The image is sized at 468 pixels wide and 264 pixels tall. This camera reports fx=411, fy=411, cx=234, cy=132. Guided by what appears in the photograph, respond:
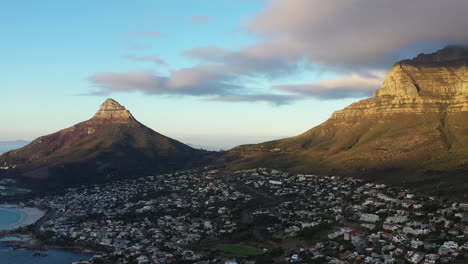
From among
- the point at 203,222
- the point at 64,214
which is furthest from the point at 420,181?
the point at 64,214

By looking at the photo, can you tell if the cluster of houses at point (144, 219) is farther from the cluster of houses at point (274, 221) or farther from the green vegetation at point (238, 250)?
the green vegetation at point (238, 250)

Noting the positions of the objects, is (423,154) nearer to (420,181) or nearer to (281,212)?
(420,181)

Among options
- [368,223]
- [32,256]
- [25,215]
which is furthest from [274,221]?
[25,215]

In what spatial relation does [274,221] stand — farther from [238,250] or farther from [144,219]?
[144,219]

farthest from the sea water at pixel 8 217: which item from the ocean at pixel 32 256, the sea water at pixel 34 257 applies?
the sea water at pixel 34 257

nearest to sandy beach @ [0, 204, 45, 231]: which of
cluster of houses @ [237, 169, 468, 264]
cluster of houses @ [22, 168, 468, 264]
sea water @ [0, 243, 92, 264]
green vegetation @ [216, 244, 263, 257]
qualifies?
cluster of houses @ [22, 168, 468, 264]

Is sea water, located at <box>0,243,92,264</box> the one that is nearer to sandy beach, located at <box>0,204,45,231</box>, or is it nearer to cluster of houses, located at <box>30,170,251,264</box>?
cluster of houses, located at <box>30,170,251,264</box>

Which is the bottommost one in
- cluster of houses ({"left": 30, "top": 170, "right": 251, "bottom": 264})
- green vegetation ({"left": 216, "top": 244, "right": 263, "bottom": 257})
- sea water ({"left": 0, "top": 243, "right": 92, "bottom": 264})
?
green vegetation ({"left": 216, "top": 244, "right": 263, "bottom": 257})
